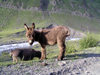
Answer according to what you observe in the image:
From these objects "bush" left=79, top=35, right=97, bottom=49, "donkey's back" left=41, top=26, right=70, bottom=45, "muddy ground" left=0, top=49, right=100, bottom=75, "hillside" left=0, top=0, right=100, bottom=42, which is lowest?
"muddy ground" left=0, top=49, right=100, bottom=75

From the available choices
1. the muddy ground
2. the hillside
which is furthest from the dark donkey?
the hillside

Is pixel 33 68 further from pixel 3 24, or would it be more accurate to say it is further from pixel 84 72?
pixel 3 24

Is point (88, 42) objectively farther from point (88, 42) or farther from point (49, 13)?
point (49, 13)

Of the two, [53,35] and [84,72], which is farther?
[53,35]

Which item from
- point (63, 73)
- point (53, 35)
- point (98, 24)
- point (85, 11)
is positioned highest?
point (85, 11)

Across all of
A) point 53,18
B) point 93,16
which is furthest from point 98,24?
point 53,18

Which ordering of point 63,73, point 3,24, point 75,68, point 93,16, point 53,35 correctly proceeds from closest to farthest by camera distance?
point 63,73
point 75,68
point 53,35
point 3,24
point 93,16

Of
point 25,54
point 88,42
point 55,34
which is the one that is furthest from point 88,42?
point 55,34

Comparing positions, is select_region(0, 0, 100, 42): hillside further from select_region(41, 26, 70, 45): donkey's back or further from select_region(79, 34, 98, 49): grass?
select_region(41, 26, 70, 45): donkey's back

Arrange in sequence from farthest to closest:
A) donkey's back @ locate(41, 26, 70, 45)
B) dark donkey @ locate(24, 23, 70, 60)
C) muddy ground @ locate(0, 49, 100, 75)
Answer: donkey's back @ locate(41, 26, 70, 45), dark donkey @ locate(24, 23, 70, 60), muddy ground @ locate(0, 49, 100, 75)

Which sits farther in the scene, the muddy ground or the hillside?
the hillside

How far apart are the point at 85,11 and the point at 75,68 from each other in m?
160

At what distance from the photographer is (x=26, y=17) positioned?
5896 inches

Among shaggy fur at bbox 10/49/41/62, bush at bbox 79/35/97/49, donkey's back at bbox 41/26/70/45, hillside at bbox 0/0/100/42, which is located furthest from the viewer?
hillside at bbox 0/0/100/42
